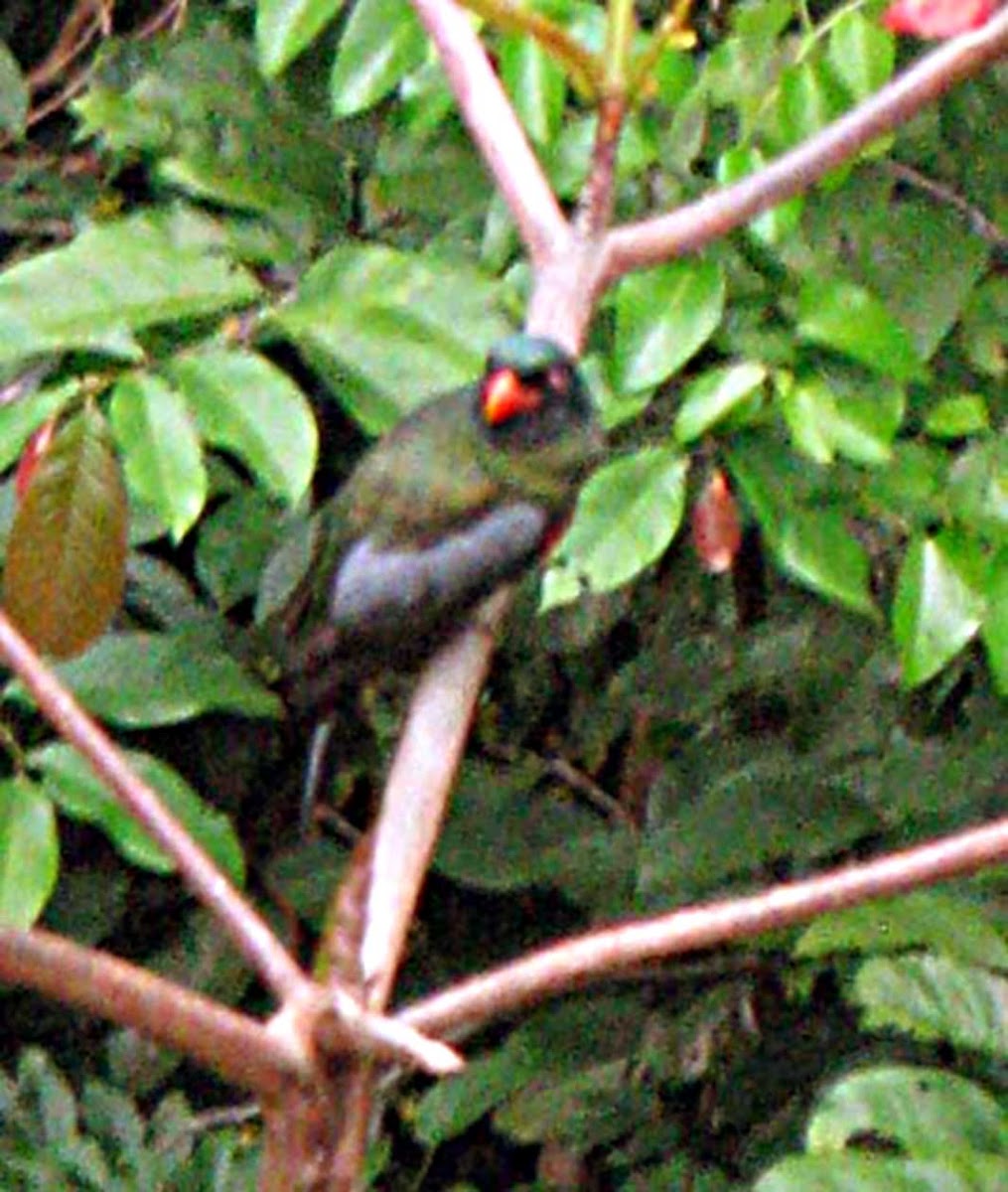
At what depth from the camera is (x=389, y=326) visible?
5.78 feet

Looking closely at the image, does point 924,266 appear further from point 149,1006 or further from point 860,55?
point 149,1006

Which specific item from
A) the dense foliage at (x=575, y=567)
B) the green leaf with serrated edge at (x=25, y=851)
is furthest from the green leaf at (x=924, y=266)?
the green leaf with serrated edge at (x=25, y=851)

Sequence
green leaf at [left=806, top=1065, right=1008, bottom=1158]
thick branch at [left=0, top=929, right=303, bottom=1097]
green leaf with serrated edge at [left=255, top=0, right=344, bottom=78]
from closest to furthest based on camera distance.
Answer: thick branch at [left=0, top=929, right=303, bottom=1097], green leaf at [left=806, top=1065, right=1008, bottom=1158], green leaf with serrated edge at [left=255, top=0, right=344, bottom=78]

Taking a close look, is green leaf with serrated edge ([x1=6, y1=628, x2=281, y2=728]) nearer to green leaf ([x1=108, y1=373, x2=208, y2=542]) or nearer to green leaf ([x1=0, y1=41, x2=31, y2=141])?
green leaf ([x1=108, y1=373, x2=208, y2=542])

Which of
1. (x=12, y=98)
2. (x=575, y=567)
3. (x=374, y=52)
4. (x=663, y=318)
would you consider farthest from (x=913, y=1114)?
(x=12, y=98)

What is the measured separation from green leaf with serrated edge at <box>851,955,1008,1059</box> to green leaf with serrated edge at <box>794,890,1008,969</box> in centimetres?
3

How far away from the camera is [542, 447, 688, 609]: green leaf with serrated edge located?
1775 millimetres

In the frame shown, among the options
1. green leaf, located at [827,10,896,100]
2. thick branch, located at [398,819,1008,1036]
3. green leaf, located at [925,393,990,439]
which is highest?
thick branch, located at [398,819,1008,1036]

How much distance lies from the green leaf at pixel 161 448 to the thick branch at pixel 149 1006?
65 cm

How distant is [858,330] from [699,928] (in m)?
0.75

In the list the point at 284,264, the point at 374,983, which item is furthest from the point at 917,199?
the point at 374,983

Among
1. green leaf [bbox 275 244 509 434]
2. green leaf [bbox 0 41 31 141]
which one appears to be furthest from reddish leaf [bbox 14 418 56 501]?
green leaf [bbox 0 41 31 141]

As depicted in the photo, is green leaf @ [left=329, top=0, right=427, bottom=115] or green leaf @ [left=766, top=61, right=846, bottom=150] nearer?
green leaf @ [left=766, top=61, right=846, bottom=150]

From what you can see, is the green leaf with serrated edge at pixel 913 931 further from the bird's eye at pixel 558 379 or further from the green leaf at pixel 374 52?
the green leaf at pixel 374 52
